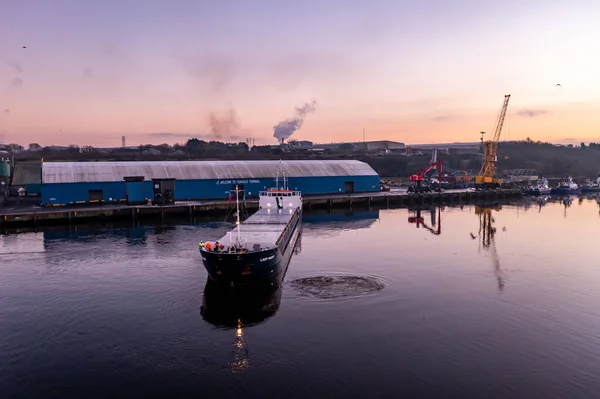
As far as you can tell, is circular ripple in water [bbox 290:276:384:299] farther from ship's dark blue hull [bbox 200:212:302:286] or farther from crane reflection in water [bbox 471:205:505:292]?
crane reflection in water [bbox 471:205:505:292]

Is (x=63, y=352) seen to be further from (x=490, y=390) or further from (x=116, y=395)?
(x=490, y=390)

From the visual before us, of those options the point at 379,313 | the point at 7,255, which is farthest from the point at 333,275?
the point at 7,255

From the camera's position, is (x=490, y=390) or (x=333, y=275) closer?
(x=490, y=390)

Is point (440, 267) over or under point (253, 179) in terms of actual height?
under

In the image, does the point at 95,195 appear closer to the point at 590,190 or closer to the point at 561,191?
the point at 561,191

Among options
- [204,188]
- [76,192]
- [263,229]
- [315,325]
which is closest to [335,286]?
[315,325]

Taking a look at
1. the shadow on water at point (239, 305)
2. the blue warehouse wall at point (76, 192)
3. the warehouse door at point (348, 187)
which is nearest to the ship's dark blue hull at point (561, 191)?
the warehouse door at point (348, 187)
